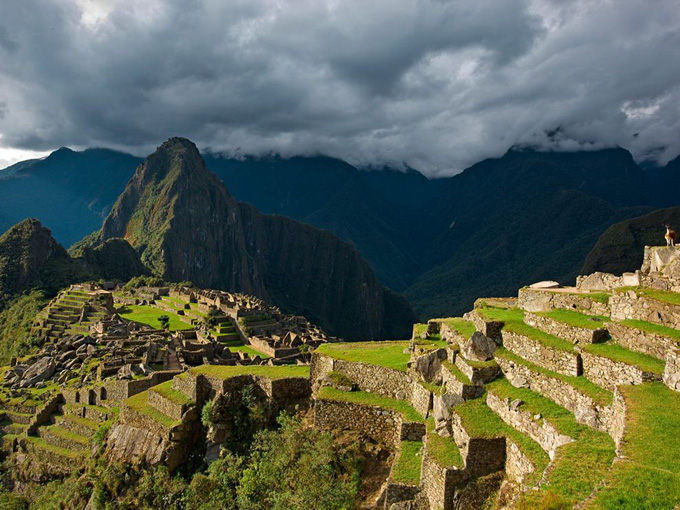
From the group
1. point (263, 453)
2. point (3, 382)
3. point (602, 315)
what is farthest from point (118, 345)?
point (602, 315)

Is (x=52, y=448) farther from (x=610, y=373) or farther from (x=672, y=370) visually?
(x=672, y=370)

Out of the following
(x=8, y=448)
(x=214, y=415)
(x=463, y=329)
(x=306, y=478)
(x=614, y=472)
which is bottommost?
(x=8, y=448)

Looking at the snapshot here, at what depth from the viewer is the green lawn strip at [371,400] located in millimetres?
12415

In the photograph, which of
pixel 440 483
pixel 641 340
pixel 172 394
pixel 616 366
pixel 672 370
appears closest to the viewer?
pixel 672 370

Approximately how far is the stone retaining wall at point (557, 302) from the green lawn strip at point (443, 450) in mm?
4474

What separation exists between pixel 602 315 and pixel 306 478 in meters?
8.25

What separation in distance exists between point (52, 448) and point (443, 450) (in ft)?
67.7

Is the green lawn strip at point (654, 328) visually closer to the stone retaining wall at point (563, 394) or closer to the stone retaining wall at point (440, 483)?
the stone retaining wall at point (563, 394)

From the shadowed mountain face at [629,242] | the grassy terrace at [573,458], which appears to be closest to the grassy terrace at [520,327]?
the grassy terrace at [573,458]

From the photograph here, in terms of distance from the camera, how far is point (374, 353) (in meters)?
15.7

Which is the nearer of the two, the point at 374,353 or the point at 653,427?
the point at 653,427

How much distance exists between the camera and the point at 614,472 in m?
5.99

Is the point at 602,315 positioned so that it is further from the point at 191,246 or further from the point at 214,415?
the point at 191,246

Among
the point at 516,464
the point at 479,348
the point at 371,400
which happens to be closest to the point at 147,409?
the point at 371,400
